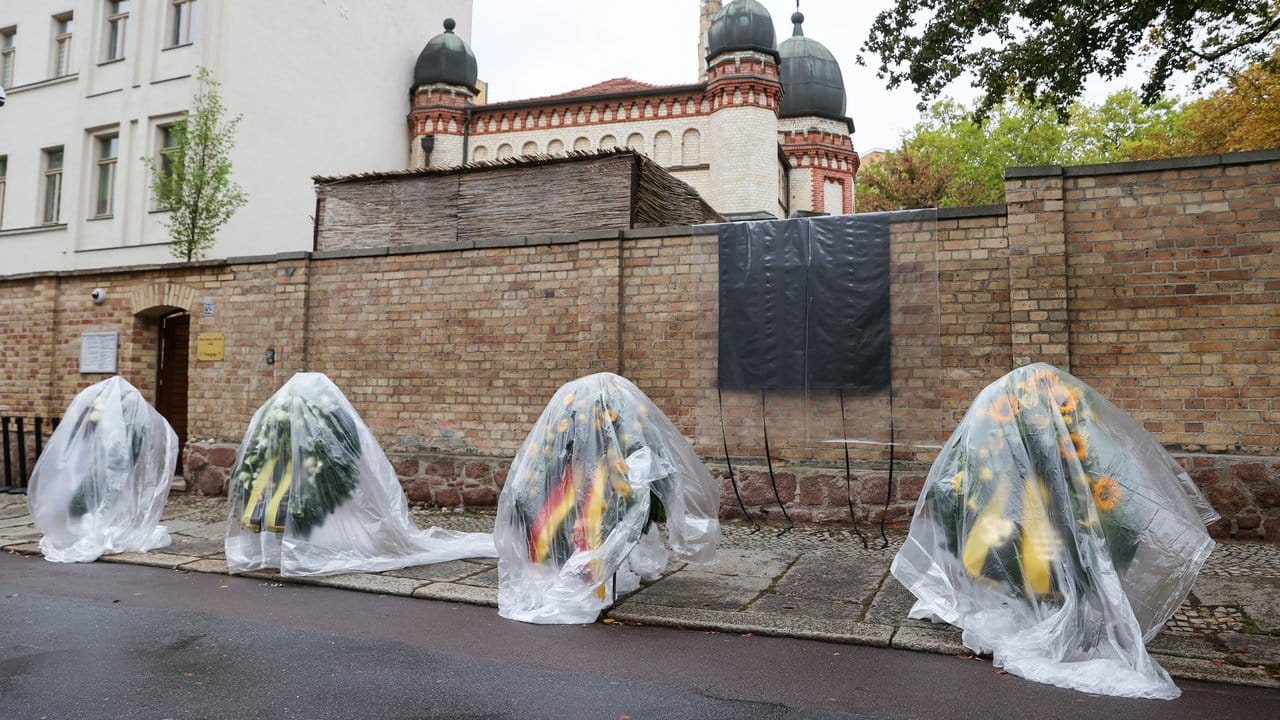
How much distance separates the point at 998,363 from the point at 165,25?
765 inches

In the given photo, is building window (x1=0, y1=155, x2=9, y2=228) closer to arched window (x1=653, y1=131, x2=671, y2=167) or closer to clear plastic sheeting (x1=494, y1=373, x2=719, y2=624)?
arched window (x1=653, y1=131, x2=671, y2=167)

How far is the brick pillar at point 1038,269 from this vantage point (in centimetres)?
703

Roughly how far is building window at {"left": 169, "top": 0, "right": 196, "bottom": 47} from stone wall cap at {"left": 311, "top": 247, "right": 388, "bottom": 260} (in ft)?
40.4

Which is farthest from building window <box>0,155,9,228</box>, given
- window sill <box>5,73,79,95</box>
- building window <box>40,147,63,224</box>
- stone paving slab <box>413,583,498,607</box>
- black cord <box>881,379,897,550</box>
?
black cord <box>881,379,897,550</box>

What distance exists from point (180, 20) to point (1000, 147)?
105 ft

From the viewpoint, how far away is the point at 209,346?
10391mm

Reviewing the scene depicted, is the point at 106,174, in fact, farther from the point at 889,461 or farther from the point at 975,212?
the point at 975,212

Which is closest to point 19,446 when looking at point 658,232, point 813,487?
point 658,232

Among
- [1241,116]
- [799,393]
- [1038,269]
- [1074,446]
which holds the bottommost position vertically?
[1074,446]

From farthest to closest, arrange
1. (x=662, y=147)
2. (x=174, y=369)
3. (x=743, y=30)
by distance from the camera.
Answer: (x=662, y=147) < (x=743, y=30) < (x=174, y=369)

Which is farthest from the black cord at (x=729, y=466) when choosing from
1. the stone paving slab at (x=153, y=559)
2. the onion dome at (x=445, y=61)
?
the onion dome at (x=445, y=61)

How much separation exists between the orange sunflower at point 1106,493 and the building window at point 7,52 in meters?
25.0

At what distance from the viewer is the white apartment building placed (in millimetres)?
18547

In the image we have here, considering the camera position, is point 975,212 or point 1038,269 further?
point 975,212
